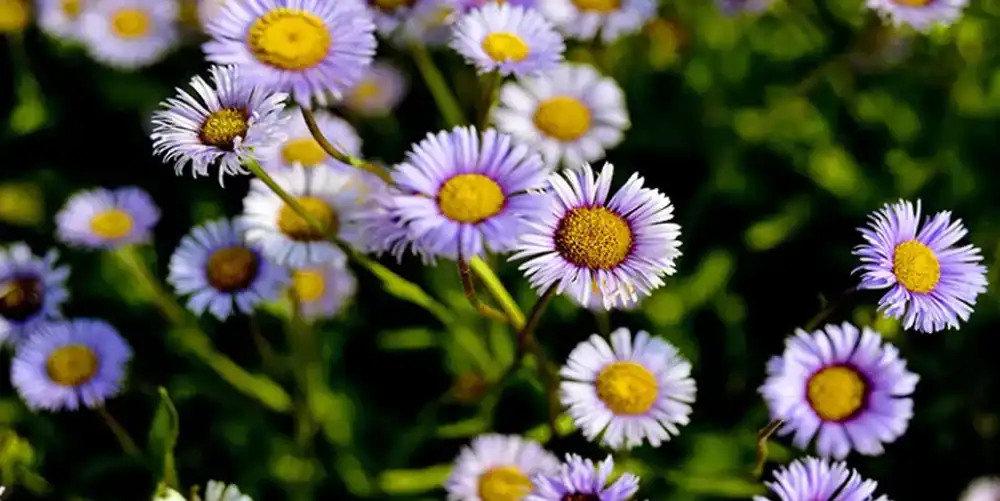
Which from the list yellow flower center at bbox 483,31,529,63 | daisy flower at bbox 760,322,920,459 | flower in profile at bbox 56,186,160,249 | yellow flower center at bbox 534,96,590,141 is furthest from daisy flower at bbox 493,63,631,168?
flower in profile at bbox 56,186,160,249

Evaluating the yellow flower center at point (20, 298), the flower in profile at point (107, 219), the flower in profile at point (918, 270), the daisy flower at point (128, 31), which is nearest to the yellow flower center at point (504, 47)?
the flower in profile at point (918, 270)

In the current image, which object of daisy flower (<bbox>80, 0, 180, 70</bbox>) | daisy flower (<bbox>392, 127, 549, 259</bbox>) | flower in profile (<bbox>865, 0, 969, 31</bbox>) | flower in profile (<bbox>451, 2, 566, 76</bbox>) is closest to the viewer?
daisy flower (<bbox>392, 127, 549, 259</bbox>)

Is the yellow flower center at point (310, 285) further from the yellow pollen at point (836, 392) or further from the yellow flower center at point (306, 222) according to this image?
the yellow pollen at point (836, 392)

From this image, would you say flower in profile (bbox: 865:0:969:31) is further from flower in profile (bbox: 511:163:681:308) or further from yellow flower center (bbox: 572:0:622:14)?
flower in profile (bbox: 511:163:681:308)

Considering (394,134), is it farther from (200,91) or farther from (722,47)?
(200,91)

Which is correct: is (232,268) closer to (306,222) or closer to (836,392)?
(306,222)

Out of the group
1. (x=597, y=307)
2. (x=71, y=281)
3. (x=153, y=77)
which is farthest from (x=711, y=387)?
(x=153, y=77)
